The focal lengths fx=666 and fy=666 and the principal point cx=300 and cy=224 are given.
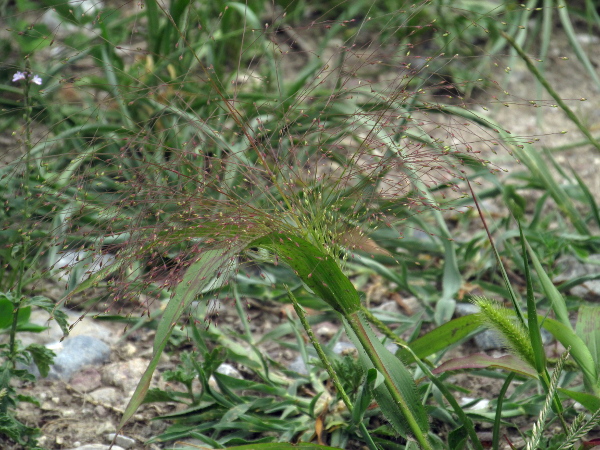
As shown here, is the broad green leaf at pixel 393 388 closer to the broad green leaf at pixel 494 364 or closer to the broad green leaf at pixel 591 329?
the broad green leaf at pixel 494 364

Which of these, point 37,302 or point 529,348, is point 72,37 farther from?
point 529,348

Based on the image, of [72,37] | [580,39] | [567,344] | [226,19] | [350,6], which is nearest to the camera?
[567,344]

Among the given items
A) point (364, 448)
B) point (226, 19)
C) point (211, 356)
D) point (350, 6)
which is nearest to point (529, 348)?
point (364, 448)

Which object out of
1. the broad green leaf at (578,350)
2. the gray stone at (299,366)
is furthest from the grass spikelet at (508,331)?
the gray stone at (299,366)

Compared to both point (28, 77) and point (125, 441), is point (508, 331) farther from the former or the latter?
point (28, 77)

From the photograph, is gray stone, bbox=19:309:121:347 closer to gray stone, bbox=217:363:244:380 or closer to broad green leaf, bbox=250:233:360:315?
gray stone, bbox=217:363:244:380

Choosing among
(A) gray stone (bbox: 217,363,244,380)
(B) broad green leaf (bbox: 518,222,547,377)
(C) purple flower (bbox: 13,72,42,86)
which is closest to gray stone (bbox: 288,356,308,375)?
(A) gray stone (bbox: 217,363,244,380)

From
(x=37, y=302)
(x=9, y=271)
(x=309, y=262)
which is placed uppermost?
(x=309, y=262)
